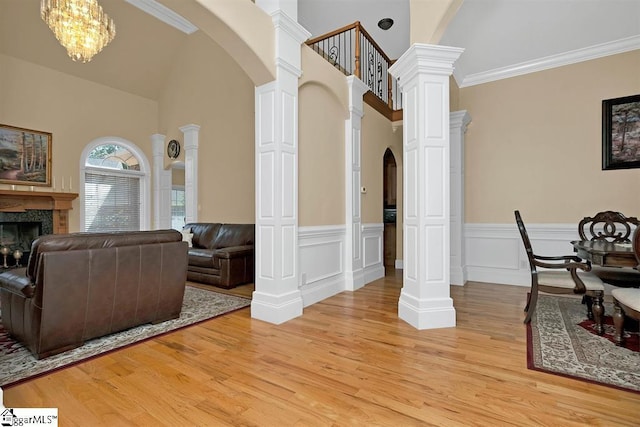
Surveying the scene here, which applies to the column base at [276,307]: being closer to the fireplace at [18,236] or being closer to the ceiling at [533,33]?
the ceiling at [533,33]

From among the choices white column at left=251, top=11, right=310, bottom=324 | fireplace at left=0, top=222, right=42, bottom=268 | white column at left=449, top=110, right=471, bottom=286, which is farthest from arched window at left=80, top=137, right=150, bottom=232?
white column at left=449, top=110, right=471, bottom=286

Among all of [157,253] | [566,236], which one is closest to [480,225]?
[566,236]

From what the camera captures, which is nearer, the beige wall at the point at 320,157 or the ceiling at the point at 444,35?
the beige wall at the point at 320,157

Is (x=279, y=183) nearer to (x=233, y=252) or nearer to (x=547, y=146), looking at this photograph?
(x=233, y=252)

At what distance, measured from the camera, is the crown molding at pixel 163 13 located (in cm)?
599

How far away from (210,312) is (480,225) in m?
4.04

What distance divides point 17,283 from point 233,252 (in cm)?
251

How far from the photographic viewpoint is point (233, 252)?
471 centimetres

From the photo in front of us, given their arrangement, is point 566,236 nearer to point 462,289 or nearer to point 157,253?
point 462,289

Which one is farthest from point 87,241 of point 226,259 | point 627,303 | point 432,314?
point 627,303

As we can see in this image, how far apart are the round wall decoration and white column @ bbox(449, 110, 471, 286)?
5.73m

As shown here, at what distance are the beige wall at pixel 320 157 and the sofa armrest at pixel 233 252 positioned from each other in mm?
1521

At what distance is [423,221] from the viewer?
3.04 metres

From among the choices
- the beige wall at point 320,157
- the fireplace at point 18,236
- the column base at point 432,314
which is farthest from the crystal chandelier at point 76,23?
the column base at point 432,314
